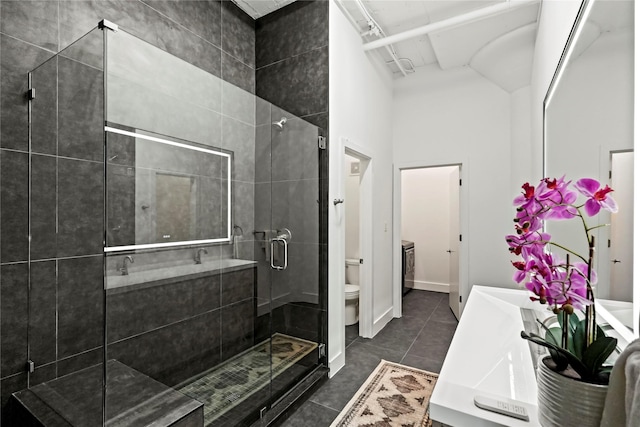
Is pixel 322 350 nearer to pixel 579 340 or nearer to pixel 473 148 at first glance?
pixel 579 340

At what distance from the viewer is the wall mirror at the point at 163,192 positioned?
1.60 meters

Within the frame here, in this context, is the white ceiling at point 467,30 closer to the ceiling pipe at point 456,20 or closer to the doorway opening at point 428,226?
the ceiling pipe at point 456,20

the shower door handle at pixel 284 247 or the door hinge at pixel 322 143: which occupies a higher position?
the door hinge at pixel 322 143

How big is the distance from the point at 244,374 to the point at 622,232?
219 centimetres

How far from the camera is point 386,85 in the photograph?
397 cm

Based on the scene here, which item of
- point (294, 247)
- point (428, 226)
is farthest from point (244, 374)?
point (428, 226)

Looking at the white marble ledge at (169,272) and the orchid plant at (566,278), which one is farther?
the white marble ledge at (169,272)

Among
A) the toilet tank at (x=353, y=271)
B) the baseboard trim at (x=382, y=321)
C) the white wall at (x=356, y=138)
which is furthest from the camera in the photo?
the toilet tank at (x=353, y=271)

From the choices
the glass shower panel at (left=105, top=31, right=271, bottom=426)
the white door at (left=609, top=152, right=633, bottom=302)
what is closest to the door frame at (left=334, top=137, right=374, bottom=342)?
the glass shower panel at (left=105, top=31, right=271, bottom=426)

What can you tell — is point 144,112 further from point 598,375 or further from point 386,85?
point 386,85

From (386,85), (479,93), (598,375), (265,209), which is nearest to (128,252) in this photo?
(265,209)

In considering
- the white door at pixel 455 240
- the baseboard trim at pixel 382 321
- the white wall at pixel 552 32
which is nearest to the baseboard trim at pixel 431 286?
the white door at pixel 455 240

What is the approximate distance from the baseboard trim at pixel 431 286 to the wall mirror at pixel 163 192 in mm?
4288

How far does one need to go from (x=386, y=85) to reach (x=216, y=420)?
3.86 metres
